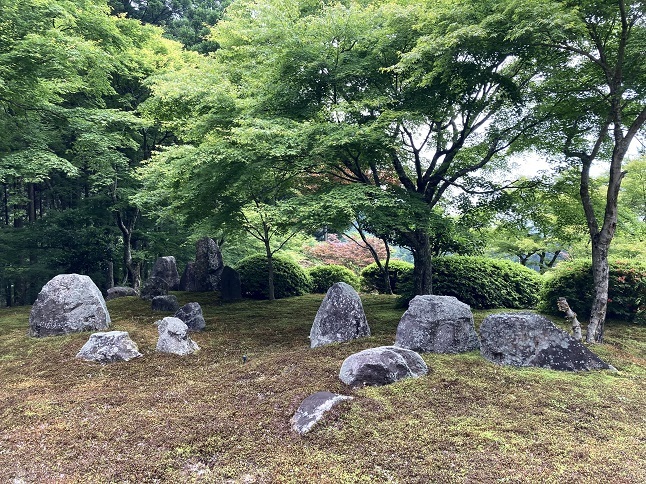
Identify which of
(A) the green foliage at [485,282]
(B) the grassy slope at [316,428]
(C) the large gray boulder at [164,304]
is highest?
(A) the green foliage at [485,282]

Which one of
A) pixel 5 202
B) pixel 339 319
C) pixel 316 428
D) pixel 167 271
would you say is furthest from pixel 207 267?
pixel 316 428

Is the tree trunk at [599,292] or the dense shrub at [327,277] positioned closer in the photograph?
the tree trunk at [599,292]

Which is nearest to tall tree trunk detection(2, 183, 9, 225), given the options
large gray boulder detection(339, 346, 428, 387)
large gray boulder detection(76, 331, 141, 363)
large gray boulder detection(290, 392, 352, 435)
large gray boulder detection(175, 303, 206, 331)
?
large gray boulder detection(175, 303, 206, 331)

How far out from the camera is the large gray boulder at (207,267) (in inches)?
588

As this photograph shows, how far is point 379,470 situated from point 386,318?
21.0 ft

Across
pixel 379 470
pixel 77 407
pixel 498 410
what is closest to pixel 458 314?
pixel 498 410

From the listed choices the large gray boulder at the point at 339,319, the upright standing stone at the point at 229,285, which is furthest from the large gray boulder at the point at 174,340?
the upright standing stone at the point at 229,285

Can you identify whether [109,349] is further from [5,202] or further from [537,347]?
[5,202]

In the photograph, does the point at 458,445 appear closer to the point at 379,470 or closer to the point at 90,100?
the point at 379,470

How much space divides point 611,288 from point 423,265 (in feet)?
13.8

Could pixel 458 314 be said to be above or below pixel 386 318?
above

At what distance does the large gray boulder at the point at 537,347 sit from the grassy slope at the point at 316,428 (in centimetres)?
26

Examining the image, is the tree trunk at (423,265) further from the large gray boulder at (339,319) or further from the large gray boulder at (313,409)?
the large gray boulder at (313,409)

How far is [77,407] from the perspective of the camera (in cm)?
448
